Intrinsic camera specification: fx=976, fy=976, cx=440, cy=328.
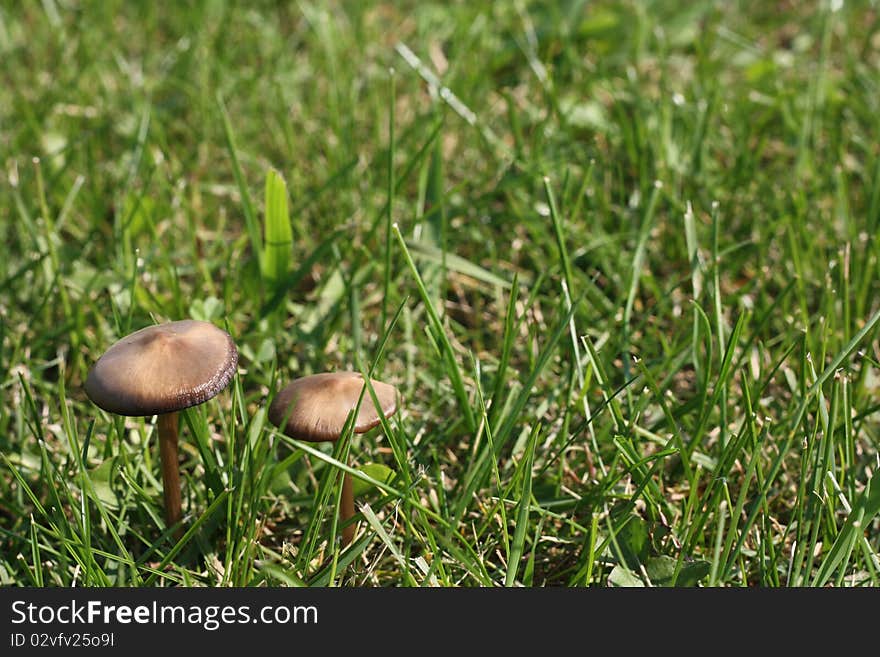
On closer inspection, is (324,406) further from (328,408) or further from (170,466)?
(170,466)

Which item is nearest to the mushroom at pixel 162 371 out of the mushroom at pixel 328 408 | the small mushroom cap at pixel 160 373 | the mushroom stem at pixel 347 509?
the small mushroom cap at pixel 160 373

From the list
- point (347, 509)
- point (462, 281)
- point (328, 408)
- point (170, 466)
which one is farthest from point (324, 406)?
point (462, 281)

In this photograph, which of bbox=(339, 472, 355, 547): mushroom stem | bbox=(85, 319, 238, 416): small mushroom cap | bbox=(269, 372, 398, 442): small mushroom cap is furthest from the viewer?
bbox=(339, 472, 355, 547): mushroom stem

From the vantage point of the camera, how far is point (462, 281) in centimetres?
295

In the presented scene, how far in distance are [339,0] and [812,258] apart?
2.47 metres

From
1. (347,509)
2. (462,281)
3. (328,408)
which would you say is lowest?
(347,509)

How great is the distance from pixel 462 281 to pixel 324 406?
112cm

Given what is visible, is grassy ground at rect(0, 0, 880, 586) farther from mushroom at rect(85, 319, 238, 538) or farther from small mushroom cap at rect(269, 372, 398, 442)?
mushroom at rect(85, 319, 238, 538)

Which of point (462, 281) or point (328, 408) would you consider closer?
point (328, 408)

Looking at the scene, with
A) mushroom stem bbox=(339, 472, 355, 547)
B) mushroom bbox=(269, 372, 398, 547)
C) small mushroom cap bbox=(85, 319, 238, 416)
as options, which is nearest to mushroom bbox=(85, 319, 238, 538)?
small mushroom cap bbox=(85, 319, 238, 416)

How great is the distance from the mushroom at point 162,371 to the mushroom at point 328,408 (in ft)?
0.44

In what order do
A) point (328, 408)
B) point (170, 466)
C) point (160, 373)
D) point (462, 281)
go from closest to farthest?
1. point (160, 373)
2. point (328, 408)
3. point (170, 466)
4. point (462, 281)

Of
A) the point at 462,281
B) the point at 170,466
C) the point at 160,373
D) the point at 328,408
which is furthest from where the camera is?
the point at 462,281

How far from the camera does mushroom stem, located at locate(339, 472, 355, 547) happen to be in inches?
78.8
